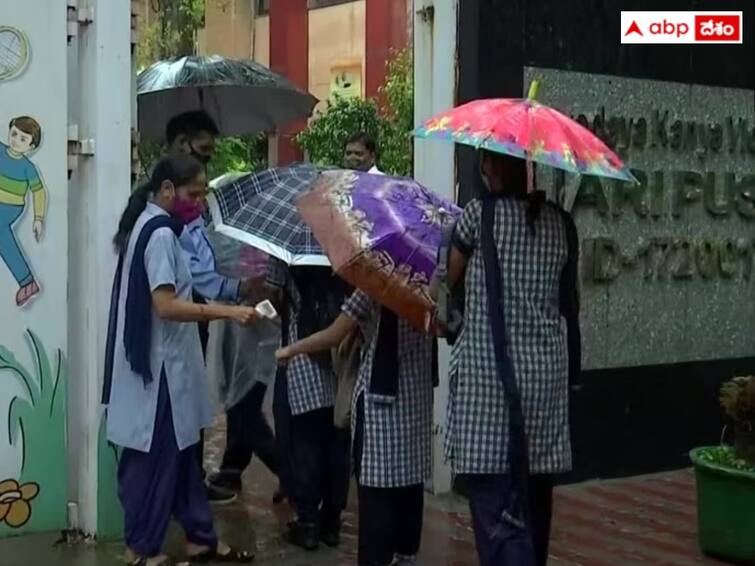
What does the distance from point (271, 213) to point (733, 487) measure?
7.81 feet

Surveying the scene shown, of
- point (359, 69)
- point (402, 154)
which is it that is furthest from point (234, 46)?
point (402, 154)

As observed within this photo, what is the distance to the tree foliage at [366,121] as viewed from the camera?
509 inches

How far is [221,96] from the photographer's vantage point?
7527 mm

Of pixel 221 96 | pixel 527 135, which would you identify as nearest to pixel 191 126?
pixel 221 96

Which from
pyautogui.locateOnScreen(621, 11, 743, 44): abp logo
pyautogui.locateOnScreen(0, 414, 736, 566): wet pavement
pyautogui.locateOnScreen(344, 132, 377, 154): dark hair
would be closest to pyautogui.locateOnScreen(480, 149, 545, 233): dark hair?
pyautogui.locateOnScreen(0, 414, 736, 566): wet pavement

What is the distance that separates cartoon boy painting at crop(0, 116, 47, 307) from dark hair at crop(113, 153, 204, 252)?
1.85 feet

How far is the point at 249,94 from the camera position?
759 cm

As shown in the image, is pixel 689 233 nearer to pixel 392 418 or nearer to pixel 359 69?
pixel 392 418

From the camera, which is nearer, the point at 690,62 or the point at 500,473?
the point at 500,473

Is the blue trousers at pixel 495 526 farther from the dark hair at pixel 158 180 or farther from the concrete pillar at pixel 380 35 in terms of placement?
the concrete pillar at pixel 380 35

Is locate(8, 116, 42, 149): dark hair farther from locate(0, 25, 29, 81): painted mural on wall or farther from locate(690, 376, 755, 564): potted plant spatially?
locate(690, 376, 755, 564): potted plant

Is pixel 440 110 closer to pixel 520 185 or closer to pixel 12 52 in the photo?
pixel 12 52

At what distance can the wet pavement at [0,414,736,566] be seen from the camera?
533 cm

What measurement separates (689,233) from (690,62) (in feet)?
3.45
